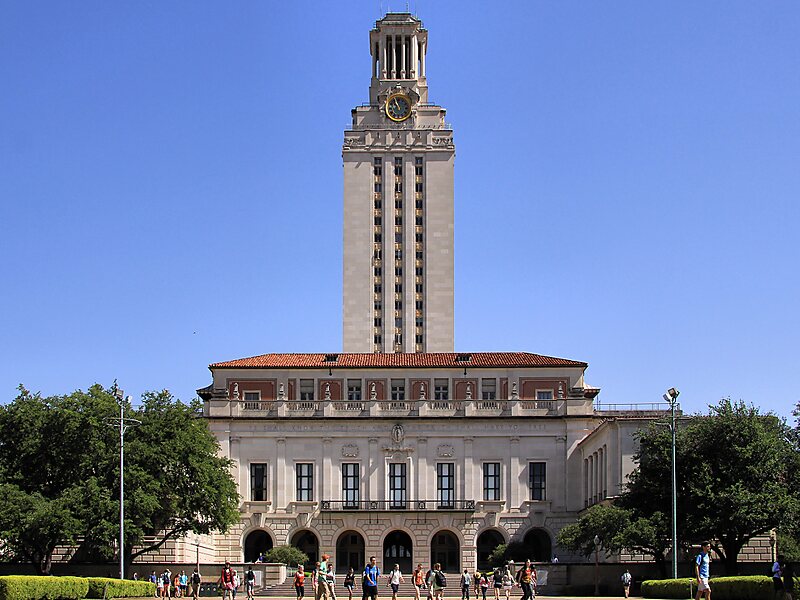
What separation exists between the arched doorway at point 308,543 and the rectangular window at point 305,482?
105 inches

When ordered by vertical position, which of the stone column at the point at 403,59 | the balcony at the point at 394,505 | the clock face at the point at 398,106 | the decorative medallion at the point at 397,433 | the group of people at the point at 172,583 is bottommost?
the group of people at the point at 172,583

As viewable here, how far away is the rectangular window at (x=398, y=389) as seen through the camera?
365 feet

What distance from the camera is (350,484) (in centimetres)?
10838

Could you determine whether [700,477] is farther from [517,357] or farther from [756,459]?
[517,357]

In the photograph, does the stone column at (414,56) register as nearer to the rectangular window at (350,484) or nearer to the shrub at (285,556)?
the rectangular window at (350,484)

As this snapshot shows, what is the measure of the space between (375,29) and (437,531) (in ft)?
244

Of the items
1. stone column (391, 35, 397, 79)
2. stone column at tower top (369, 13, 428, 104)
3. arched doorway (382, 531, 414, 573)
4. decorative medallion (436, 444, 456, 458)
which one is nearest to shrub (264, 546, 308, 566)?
arched doorway (382, 531, 414, 573)

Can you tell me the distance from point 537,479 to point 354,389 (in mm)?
16382

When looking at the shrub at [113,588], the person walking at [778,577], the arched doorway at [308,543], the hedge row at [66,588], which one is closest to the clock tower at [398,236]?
the arched doorway at [308,543]

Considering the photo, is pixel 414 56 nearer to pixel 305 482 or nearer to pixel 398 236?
pixel 398 236

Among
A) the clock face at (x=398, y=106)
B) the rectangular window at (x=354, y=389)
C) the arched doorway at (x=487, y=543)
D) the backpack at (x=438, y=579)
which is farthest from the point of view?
the clock face at (x=398, y=106)

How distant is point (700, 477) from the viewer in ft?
263

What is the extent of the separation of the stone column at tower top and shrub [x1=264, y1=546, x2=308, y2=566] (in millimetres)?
71091

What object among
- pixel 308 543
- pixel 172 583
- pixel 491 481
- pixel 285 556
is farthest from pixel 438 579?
pixel 308 543
